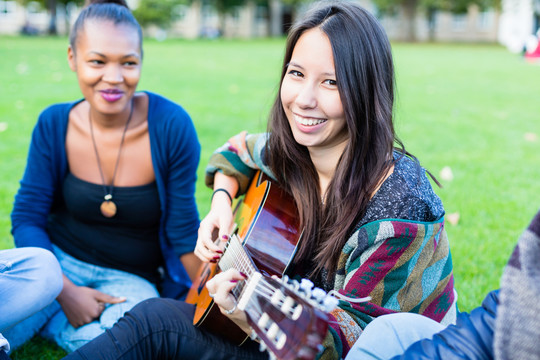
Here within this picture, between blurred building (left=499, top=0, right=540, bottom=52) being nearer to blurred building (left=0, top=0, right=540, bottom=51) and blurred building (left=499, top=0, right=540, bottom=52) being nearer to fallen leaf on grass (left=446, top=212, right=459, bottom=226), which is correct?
blurred building (left=0, top=0, right=540, bottom=51)

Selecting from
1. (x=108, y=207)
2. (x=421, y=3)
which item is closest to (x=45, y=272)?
(x=108, y=207)

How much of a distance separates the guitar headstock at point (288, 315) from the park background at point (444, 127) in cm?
108

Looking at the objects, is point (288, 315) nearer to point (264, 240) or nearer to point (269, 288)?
point (269, 288)

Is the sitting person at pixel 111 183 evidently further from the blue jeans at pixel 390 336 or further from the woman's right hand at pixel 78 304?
the blue jeans at pixel 390 336

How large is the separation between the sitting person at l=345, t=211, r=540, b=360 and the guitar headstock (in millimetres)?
287

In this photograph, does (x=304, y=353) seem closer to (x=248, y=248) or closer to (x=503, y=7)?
(x=248, y=248)

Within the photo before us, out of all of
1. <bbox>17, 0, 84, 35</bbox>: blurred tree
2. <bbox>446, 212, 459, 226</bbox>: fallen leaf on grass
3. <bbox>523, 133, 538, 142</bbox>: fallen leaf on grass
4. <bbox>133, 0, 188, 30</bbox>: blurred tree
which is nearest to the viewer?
<bbox>446, 212, 459, 226</bbox>: fallen leaf on grass

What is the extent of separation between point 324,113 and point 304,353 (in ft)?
3.22

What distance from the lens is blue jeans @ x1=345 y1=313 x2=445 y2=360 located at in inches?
66.8

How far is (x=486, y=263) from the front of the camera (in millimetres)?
3580

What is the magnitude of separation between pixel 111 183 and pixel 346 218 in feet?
4.45

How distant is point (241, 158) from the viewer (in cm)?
280

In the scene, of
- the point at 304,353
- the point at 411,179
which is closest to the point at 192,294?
the point at 411,179

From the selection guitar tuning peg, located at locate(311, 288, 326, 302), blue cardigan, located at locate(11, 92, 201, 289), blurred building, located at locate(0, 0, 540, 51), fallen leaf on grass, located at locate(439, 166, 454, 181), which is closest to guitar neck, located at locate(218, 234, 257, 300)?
guitar tuning peg, located at locate(311, 288, 326, 302)
